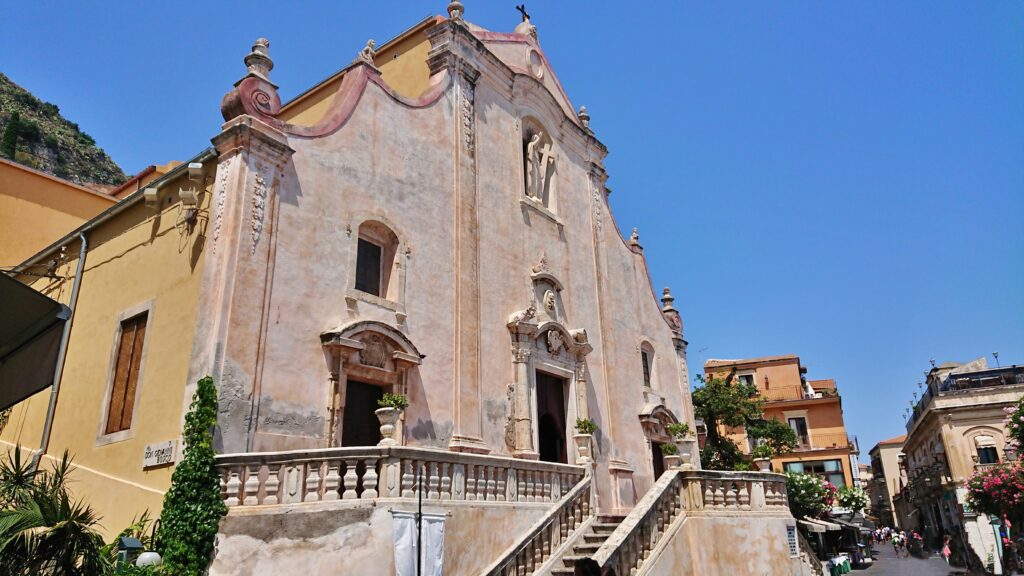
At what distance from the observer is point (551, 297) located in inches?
691

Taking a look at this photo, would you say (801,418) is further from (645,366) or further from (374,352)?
(374,352)

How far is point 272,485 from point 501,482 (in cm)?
340

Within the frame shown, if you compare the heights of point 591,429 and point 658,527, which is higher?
point 591,429

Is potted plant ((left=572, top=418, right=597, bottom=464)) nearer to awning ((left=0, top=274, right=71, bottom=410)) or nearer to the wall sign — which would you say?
the wall sign

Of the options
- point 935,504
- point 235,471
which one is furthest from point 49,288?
point 935,504

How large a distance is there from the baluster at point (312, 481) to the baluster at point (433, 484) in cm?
148

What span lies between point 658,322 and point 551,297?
21.5 feet

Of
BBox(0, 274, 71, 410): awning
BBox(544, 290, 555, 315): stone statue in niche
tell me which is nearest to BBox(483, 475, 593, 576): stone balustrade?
BBox(544, 290, 555, 315): stone statue in niche

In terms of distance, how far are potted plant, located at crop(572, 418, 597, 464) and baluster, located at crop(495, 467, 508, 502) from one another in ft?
10.00

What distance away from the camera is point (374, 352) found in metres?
12.3

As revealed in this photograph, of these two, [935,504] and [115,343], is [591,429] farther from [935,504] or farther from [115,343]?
[935,504]

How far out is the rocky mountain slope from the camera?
60719mm

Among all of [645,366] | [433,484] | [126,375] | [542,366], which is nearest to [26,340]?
[433,484]

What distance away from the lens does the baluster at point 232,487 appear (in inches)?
345
